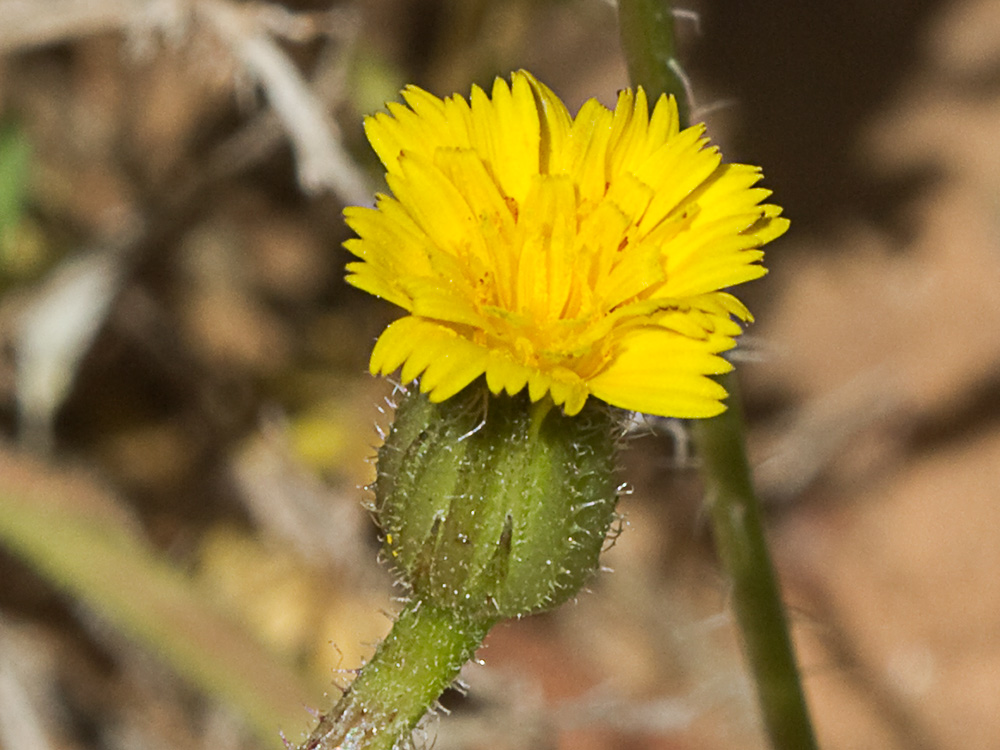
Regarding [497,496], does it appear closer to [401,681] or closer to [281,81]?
[401,681]

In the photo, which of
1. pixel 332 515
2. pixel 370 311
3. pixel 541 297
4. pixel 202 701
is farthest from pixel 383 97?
pixel 541 297

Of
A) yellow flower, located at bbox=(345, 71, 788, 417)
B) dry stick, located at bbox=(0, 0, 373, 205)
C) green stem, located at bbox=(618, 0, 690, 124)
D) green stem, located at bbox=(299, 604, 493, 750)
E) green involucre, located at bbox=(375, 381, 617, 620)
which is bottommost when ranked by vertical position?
green stem, located at bbox=(299, 604, 493, 750)

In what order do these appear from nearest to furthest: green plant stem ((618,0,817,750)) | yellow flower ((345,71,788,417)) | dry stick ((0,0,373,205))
A: 1. yellow flower ((345,71,788,417))
2. green plant stem ((618,0,817,750))
3. dry stick ((0,0,373,205))

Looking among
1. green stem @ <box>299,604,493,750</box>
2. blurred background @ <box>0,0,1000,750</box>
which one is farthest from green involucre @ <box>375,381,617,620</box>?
blurred background @ <box>0,0,1000,750</box>

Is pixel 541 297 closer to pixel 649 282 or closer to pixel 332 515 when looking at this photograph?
pixel 649 282

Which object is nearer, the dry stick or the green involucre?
the green involucre

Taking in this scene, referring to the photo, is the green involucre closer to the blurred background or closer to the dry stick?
the blurred background
